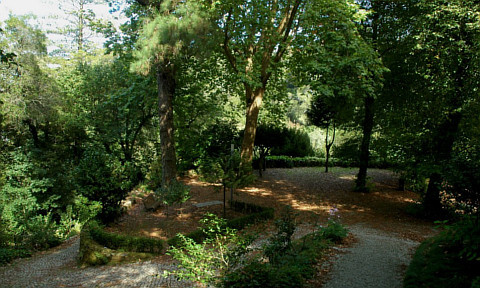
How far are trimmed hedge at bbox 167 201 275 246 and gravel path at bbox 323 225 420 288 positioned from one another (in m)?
2.56

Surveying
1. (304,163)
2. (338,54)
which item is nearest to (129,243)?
(338,54)

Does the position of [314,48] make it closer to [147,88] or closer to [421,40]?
[421,40]

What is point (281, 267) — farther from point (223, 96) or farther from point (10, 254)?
point (223, 96)

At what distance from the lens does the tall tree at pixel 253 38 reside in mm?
10133

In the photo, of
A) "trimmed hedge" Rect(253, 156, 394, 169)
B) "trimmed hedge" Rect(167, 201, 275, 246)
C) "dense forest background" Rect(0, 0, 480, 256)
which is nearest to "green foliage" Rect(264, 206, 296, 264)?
"trimmed hedge" Rect(167, 201, 275, 246)

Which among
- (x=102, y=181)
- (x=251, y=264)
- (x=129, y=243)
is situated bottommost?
(x=129, y=243)

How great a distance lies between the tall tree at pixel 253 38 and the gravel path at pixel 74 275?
503 centimetres

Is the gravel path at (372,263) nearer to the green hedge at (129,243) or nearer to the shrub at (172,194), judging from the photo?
the green hedge at (129,243)

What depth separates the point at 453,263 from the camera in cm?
274

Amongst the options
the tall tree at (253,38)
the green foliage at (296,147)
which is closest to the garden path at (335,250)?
the tall tree at (253,38)

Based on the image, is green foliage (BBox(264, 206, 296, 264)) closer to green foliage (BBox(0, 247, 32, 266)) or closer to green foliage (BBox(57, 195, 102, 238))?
green foliage (BBox(57, 195, 102, 238))

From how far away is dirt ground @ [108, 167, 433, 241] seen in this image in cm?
808

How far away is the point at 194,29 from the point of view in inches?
334

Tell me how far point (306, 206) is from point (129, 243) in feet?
18.6
